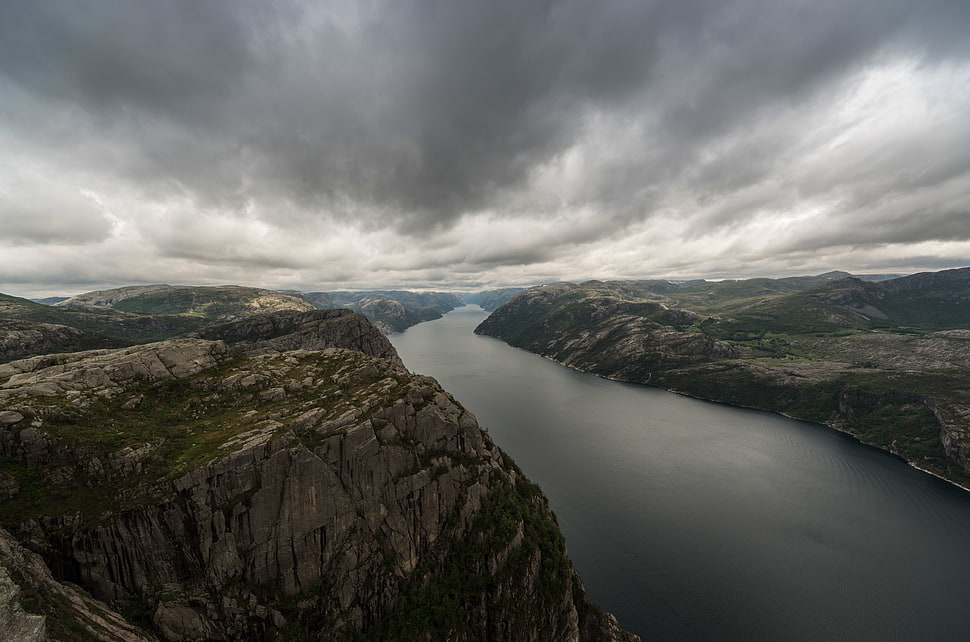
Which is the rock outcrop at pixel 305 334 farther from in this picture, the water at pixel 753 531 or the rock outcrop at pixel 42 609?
the rock outcrop at pixel 42 609

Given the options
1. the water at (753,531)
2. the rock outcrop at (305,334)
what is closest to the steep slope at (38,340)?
the rock outcrop at (305,334)

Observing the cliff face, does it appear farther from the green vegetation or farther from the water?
the water

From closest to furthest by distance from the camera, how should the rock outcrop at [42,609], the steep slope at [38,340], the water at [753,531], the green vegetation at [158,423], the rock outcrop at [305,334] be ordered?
the rock outcrop at [42,609]
the green vegetation at [158,423]
the water at [753,531]
the steep slope at [38,340]
the rock outcrop at [305,334]

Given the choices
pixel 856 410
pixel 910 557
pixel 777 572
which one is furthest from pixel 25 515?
pixel 856 410

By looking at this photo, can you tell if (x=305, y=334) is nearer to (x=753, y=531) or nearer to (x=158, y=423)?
(x=158, y=423)

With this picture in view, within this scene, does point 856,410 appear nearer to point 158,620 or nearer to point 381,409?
point 381,409

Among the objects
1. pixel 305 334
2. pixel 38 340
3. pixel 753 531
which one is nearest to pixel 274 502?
pixel 753 531

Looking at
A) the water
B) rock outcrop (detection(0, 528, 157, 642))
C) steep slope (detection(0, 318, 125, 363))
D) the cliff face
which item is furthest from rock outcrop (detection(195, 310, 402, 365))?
rock outcrop (detection(0, 528, 157, 642))
